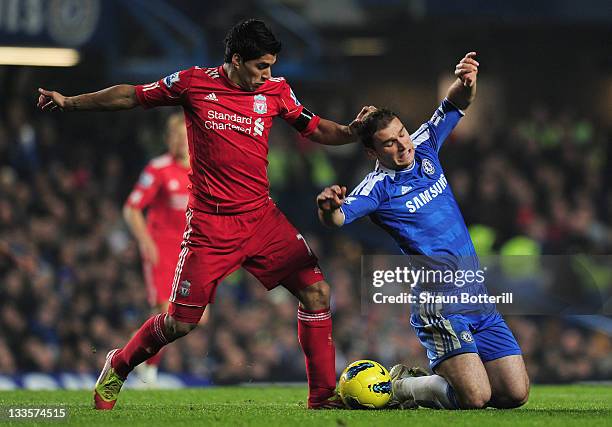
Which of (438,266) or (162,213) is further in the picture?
(162,213)

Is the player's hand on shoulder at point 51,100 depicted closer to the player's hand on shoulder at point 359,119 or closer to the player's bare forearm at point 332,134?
the player's bare forearm at point 332,134

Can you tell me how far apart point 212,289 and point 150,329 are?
456 millimetres

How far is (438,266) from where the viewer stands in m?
6.86

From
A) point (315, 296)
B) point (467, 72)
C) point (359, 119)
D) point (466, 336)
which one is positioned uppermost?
point (467, 72)

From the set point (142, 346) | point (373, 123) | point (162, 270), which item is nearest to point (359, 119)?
point (373, 123)

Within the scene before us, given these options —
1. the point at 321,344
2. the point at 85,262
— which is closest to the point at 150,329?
the point at 321,344

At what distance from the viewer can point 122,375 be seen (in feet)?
23.1

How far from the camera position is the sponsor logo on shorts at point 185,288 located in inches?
269

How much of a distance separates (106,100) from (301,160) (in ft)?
31.1

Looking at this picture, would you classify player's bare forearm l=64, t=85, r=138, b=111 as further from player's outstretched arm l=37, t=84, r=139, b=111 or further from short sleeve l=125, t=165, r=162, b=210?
short sleeve l=125, t=165, r=162, b=210

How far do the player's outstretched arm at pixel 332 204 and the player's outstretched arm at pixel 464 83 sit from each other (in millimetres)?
1353

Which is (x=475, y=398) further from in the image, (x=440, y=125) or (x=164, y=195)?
(x=164, y=195)

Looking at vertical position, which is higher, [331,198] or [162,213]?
[331,198]

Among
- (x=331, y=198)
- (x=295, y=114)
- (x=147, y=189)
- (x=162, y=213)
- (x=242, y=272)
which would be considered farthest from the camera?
(x=242, y=272)
